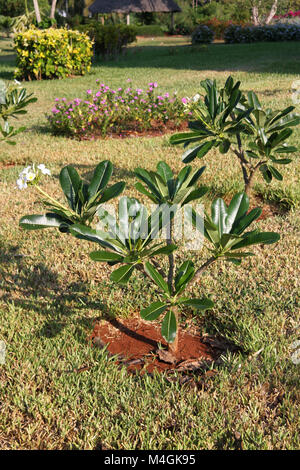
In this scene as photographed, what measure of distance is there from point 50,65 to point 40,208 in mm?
10099

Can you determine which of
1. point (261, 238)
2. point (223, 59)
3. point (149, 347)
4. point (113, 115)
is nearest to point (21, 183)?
point (261, 238)

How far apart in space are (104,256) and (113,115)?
566 centimetres

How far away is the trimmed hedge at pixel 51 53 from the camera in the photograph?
470 inches

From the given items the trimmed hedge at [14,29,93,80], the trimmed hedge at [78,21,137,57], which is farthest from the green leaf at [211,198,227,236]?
the trimmed hedge at [78,21,137,57]

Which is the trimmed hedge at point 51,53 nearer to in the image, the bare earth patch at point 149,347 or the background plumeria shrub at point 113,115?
the background plumeria shrub at point 113,115

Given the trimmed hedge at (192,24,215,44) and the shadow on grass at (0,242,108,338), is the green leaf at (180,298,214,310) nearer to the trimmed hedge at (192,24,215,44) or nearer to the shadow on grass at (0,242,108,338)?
the shadow on grass at (0,242,108,338)

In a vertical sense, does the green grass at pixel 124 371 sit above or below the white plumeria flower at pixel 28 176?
below

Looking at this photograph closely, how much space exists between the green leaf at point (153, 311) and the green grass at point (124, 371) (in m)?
0.48

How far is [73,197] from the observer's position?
181 cm

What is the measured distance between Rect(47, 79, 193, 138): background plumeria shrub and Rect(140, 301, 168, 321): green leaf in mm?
5311

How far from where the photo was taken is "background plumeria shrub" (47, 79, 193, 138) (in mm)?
6727

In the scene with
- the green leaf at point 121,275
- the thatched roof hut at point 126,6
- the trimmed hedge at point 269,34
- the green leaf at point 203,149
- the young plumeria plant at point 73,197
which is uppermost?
the thatched roof hut at point 126,6

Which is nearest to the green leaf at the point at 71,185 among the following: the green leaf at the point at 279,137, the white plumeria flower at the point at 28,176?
the white plumeria flower at the point at 28,176

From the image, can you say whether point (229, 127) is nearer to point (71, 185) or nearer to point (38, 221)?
point (71, 185)
